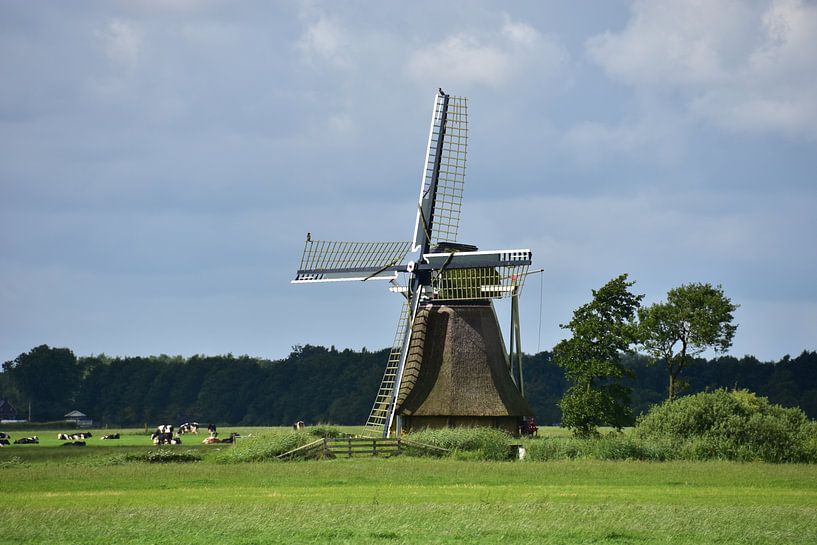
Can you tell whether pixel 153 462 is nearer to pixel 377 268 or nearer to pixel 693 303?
pixel 377 268

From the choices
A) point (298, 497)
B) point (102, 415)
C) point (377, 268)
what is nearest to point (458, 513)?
point (298, 497)

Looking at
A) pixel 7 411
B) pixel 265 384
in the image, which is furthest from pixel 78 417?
pixel 265 384

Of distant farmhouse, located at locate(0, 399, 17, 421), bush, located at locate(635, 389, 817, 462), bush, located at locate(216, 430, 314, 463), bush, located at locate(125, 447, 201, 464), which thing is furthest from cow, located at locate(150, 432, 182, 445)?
distant farmhouse, located at locate(0, 399, 17, 421)

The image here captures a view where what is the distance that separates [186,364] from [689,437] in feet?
328

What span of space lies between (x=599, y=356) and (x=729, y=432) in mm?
9096

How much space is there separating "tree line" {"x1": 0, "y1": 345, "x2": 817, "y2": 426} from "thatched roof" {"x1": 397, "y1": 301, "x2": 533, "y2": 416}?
5931 centimetres

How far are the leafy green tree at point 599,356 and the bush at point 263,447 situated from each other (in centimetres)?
1291

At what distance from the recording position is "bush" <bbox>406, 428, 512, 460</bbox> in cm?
5000

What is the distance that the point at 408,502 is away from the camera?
33.3 m

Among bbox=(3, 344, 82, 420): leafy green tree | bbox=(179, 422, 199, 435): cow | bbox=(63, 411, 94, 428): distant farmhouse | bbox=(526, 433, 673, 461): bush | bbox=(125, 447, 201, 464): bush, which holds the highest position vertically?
bbox=(3, 344, 82, 420): leafy green tree

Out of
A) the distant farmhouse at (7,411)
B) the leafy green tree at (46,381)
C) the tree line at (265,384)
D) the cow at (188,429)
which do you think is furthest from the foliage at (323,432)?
the distant farmhouse at (7,411)

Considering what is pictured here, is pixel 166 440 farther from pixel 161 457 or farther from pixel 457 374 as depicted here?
pixel 457 374

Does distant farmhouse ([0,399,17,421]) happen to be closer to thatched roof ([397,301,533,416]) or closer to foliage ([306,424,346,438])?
foliage ([306,424,346,438])

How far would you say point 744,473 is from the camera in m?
43.1
